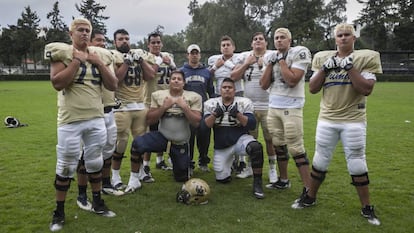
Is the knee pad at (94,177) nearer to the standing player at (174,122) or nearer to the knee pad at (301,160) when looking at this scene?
the standing player at (174,122)

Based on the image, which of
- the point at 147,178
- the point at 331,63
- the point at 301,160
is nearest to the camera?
the point at 331,63

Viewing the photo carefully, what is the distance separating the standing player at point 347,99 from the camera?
4.40 meters

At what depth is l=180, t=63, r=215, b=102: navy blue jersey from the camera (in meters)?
6.67

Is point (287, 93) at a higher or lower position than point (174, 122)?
higher

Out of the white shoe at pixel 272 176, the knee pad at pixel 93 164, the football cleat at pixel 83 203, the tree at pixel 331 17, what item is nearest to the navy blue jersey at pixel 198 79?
the white shoe at pixel 272 176

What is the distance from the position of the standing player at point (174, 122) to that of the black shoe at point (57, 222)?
1.53 meters

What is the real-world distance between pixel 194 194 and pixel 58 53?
2.49 meters

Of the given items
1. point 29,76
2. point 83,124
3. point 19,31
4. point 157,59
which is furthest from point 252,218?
point 19,31

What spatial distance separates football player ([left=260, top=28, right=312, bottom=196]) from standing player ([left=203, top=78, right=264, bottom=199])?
0.44 meters

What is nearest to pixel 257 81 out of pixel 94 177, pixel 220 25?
pixel 94 177

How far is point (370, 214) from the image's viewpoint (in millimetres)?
4660

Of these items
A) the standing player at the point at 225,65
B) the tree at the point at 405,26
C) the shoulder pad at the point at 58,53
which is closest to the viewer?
the shoulder pad at the point at 58,53

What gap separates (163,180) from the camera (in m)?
6.49

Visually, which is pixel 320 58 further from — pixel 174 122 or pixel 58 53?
pixel 58 53
